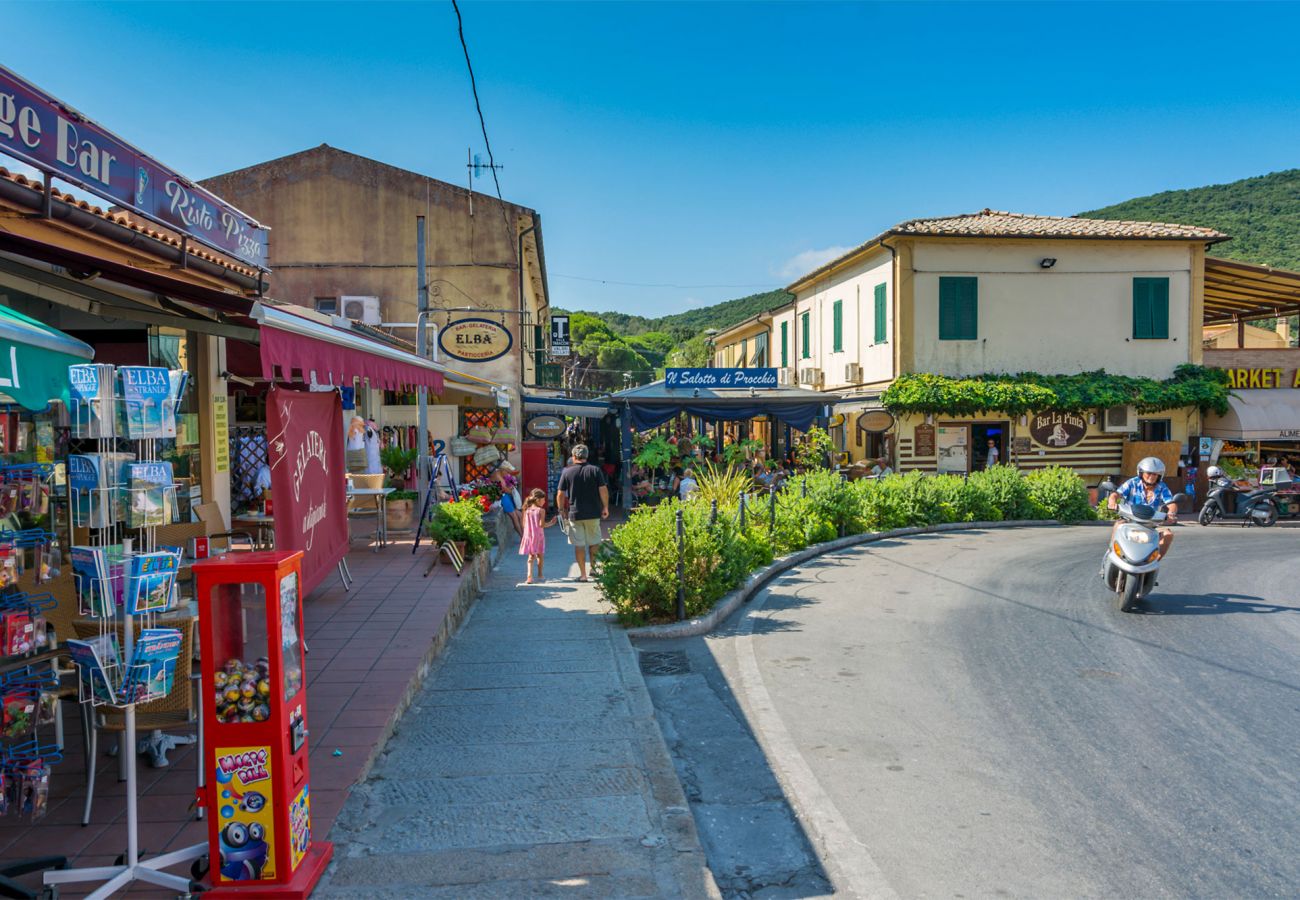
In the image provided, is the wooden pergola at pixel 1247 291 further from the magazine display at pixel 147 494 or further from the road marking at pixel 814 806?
the magazine display at pixel 147 494

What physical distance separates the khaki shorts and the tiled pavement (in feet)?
6.81

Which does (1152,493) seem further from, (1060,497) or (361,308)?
(361,308)

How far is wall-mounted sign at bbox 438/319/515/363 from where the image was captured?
703 inches

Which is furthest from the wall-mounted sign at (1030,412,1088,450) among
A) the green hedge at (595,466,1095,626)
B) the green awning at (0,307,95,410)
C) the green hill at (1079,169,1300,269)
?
the green hill at (1079,169,1300,269)

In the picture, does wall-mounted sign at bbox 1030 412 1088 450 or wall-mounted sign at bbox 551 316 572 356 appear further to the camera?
wall-mounted sign at bbox 551 316 572 356

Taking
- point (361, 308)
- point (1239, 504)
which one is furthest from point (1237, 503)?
point (361, 308)

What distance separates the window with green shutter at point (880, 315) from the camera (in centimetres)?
2391

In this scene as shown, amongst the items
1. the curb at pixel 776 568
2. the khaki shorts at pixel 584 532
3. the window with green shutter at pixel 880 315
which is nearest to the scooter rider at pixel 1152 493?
the curb at pixel 776 568

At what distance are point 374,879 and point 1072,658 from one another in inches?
243

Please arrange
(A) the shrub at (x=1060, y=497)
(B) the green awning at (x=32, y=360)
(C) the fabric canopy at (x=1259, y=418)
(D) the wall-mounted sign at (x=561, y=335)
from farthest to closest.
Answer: (D) the wall-mounted sign at (x=561, y=335), (C) the fabric canopy at (x=1259, y=418), (A) the shrub at (x=1060, y=497), (B) the green awning at (x=32, y=360)

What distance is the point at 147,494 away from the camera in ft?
12.7

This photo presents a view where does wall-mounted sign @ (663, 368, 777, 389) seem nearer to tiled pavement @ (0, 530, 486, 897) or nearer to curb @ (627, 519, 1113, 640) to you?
curb @ (627, 519, 1113, 640)

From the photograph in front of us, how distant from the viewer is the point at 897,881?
4.02m

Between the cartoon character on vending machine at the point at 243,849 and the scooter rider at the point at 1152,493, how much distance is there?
912cm
